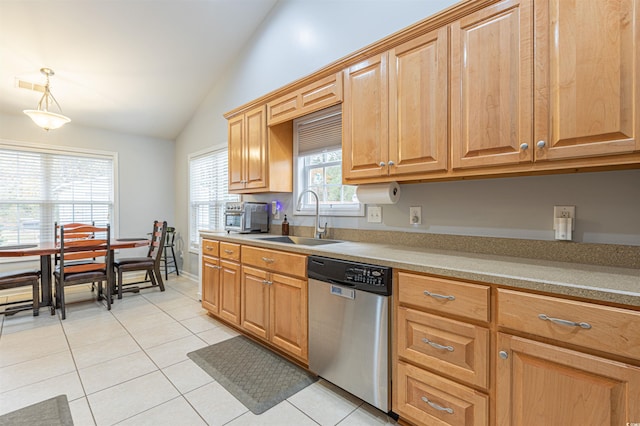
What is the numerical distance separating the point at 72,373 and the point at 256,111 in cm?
260

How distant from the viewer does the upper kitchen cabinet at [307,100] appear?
2.20 m

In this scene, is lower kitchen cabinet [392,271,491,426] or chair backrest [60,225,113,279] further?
chair backrest [60,225,113,279]

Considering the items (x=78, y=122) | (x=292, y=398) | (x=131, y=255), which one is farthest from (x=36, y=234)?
(x=292, y=398)

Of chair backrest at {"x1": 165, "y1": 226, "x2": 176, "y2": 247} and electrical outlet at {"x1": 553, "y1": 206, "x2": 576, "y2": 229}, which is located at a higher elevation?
electrical outlet at {"x1": 553, "y1": 206, "x2": 576, "y2": 229}

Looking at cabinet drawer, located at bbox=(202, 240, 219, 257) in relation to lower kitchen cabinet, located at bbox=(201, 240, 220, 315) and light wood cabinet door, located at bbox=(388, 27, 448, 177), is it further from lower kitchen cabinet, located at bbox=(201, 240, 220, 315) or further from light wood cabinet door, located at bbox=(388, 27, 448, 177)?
light wood cabinet door, located at bbox=(388, 27, 448, 177)

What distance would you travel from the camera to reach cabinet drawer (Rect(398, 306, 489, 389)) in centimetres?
124

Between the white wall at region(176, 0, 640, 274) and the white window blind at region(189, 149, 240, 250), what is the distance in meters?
0.43

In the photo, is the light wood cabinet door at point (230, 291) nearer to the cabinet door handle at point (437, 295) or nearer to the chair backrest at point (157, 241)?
the cabinet door handle at point (437, 295)

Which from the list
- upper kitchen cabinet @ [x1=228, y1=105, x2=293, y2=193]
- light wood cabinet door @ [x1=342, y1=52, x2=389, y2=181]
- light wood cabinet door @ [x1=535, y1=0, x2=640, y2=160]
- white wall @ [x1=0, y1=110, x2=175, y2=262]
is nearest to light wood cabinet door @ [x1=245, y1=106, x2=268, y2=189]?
upper kitchen cabinet @ [x1=228, y1=105, x2=293, y2=193]

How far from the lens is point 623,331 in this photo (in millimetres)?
932

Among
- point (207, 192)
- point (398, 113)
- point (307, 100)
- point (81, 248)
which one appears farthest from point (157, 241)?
point (398, 113)

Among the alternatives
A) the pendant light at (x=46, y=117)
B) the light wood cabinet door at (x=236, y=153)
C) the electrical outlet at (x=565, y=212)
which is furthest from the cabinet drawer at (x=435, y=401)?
the pendant light at (x=46, y=117)

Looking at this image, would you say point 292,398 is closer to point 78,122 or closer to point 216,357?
point 216,357

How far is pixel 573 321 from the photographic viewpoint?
1012 mm
